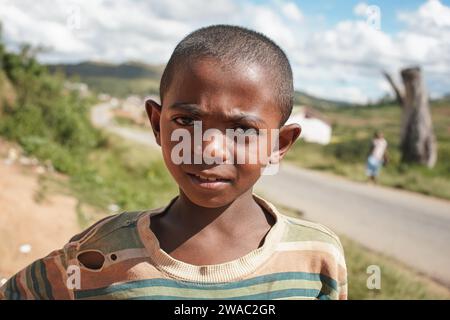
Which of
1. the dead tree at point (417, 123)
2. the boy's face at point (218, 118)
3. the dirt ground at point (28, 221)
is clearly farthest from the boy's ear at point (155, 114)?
the dead tree at point (417, 123)

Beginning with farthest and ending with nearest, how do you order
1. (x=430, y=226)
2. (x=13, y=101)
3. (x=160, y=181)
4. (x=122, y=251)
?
(x=13, y=101) < (x=160, y=181) < (x=430, y=226) < (x=122, y=251)

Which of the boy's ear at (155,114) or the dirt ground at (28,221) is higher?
the boy's ear at (155,114)

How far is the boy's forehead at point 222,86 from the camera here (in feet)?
4.08

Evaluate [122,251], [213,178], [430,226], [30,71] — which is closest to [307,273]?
[213,178]

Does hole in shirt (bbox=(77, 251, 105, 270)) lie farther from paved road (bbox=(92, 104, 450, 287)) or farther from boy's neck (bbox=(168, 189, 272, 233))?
paved road (bbox=(92, 104, 450, 287))

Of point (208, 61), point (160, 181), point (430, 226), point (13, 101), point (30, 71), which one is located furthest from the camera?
point (30, 71)

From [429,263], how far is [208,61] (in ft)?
15.6

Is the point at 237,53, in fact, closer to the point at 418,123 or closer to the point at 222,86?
the point at 222,86

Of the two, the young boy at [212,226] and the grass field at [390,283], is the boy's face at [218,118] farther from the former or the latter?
the grass field at [390,283]

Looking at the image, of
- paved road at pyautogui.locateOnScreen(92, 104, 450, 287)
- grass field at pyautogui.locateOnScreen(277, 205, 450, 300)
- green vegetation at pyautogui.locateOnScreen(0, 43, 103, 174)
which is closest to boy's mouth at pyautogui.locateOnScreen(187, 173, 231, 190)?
grass field at pyautogui.locateOnScreen(277, 205, 450, 300)

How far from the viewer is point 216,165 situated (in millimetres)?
1270

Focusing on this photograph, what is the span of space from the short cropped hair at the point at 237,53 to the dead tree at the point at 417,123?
39.6 ft

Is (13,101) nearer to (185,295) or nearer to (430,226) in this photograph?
(430,226)
